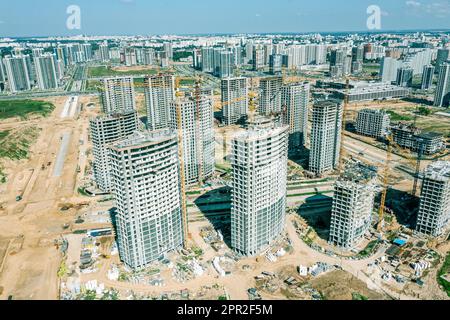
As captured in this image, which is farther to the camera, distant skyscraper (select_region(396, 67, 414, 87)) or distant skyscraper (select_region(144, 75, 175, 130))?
distant skyscraper (select_region(396, 67, 414, 87))

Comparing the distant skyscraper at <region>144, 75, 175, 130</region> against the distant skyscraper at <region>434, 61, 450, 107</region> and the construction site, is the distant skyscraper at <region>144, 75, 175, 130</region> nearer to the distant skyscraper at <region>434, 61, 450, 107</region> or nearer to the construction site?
the construction site

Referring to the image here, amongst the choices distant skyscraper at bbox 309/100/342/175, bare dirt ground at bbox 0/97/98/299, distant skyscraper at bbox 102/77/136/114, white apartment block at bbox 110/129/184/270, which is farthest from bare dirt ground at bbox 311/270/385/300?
distant skyscraper at bbox 102/77/136/114

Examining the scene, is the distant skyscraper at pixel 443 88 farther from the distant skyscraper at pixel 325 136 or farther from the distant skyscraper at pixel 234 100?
the distant skyscraper at pixel 325 136

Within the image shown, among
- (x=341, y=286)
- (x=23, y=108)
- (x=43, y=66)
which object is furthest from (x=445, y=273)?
(x=43, y=66)

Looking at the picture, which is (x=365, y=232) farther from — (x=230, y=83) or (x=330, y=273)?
(x=230, y=83)

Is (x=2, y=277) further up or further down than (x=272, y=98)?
further down
